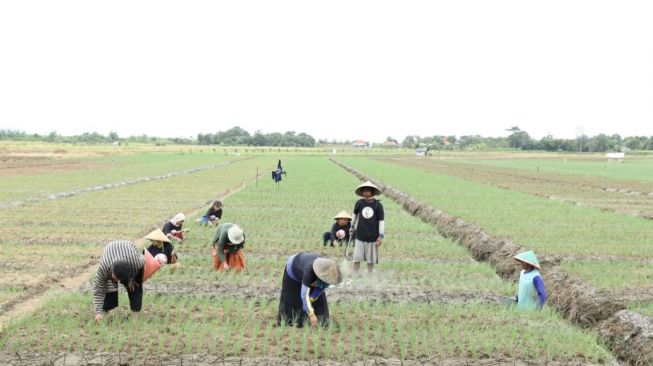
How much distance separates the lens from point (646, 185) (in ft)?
105

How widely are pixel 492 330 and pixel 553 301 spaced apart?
221cm

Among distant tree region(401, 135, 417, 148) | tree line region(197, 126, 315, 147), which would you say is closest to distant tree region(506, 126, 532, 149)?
distant tree region(401, 135, 417, 148)

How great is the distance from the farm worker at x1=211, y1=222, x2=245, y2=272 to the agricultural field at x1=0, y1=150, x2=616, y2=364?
0.19 metres

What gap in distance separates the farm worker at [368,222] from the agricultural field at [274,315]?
0.44 metres

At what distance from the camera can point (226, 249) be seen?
905 centimetres

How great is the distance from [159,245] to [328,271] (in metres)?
3.23

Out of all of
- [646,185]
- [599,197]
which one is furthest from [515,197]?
[646,185]

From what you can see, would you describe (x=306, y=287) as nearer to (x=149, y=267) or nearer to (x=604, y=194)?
(x=149, y=267)

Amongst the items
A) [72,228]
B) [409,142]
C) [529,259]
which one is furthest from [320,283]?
[409,142]

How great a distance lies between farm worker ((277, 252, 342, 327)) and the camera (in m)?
5.59

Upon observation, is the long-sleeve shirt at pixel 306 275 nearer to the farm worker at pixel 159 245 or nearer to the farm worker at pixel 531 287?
the farm worker at pixel 159 245

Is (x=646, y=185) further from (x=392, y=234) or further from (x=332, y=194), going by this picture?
(x=392, y=234)

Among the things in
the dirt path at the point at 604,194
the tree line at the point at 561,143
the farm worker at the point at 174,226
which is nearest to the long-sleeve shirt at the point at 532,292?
the farm worker at the point at 174,226

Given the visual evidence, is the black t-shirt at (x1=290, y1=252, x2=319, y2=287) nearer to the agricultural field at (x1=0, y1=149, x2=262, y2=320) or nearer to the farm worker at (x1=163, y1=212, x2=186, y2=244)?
the agricultural field at (x1=0, y1=149, x2=262, y2=320)
